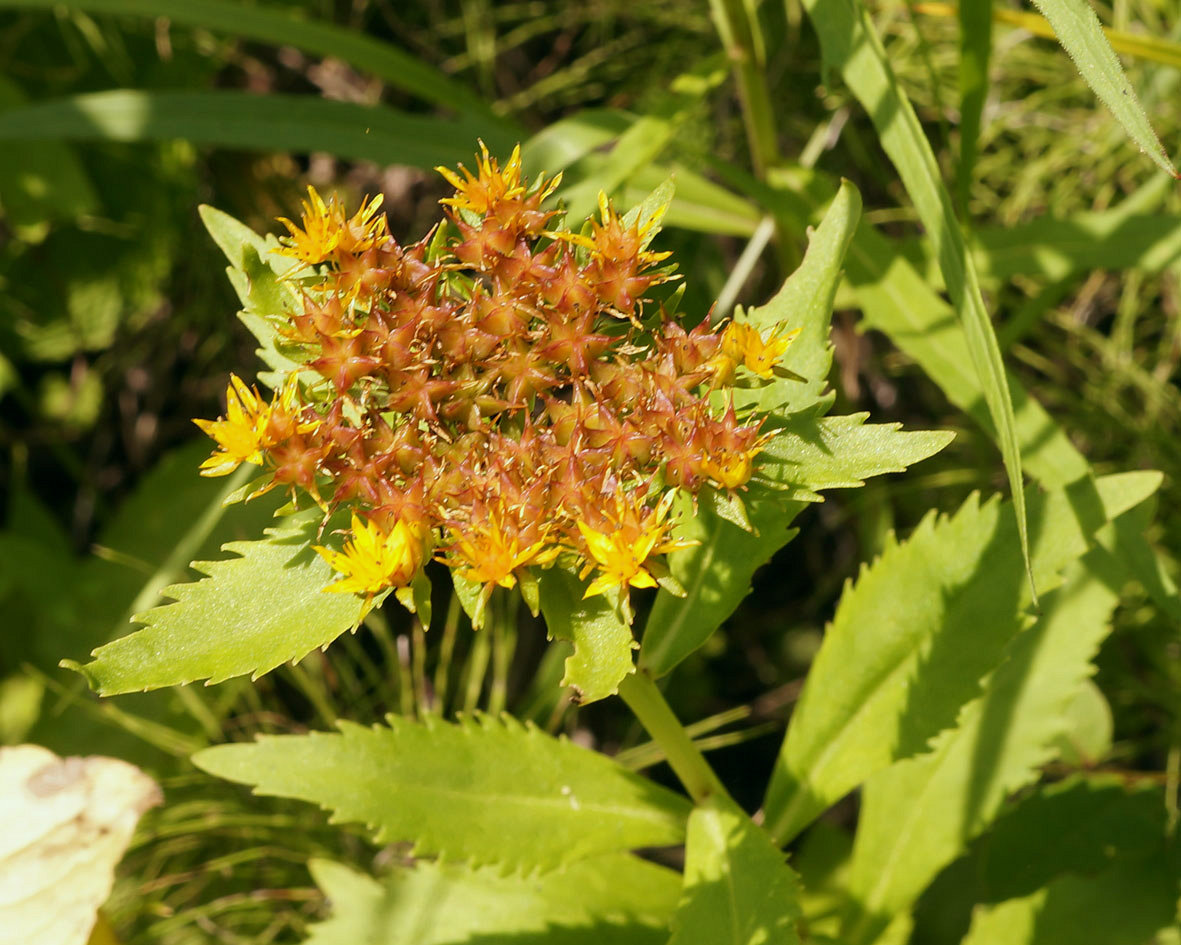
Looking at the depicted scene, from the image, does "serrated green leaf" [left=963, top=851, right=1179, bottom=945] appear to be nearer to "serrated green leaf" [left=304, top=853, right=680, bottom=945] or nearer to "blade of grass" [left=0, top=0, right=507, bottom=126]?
"serrated green leaf" [left=304, top=853, right=680, bottom=945]

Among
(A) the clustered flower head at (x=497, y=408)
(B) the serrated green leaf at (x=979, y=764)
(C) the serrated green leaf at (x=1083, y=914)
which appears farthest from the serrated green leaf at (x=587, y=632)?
(C) the serrated green leaf at (x=1083, y=914)

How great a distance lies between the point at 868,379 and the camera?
229 cm

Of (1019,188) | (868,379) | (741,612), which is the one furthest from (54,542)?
(1019,188)

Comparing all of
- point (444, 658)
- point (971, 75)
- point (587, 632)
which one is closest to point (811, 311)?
point (587, 632)

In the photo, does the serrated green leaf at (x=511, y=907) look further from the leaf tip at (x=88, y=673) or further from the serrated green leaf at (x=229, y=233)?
the serrated green leaf at (x=229, y=233)

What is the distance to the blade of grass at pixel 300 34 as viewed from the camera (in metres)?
1.68

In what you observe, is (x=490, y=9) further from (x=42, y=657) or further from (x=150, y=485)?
(x=42, y=657)

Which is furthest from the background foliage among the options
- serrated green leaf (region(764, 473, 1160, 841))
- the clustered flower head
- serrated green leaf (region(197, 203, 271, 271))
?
serrated green leaf (region(197, 203, 271, 271))

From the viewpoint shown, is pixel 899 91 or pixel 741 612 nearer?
pixel 899 91

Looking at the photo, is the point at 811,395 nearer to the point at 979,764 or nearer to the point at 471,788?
the point at 471,788

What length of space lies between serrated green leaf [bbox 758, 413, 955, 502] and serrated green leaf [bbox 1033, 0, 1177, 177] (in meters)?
0.31

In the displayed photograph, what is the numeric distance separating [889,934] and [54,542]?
1.77 meters

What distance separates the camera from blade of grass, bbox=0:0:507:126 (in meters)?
1.68

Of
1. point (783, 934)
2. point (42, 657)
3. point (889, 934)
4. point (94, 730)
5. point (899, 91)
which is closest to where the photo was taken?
point (783, 934)
